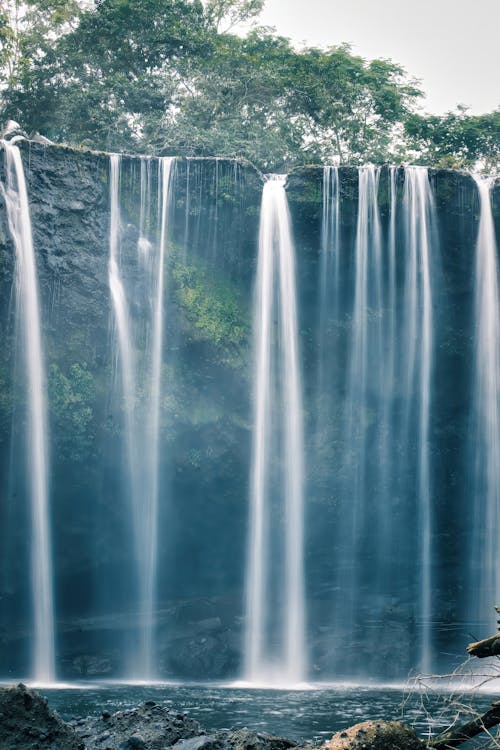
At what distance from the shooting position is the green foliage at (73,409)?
62.6 feet

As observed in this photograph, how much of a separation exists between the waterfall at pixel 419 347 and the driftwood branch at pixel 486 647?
15.6 meters

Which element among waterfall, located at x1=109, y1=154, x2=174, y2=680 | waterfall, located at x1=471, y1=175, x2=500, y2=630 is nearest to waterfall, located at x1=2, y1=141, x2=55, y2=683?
waterfall, located at x1=109, y1=154, x2=174, y2=680

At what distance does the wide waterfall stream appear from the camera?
63.1 ft

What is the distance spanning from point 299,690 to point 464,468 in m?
7.05

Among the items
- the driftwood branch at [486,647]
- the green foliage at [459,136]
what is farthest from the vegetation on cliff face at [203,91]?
the driftwood branch at [486,647]

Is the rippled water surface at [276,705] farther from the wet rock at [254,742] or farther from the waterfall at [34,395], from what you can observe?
the wet rock at [254,742]

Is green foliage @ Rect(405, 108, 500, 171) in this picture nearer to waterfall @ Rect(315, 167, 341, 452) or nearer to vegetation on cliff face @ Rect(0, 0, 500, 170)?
vegetation on cliff face @ Rect(0, 0, 500, 170)

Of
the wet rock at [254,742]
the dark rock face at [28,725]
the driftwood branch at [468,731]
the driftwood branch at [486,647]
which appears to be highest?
the driftwood branch at [486,647]

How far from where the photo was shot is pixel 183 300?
20547 mm

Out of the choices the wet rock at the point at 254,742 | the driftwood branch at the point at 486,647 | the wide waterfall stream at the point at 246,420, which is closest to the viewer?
the driftwood branch at the point at 486,647

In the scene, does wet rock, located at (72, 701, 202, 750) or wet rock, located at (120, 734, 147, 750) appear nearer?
wet rock, located at (120, 734, 147, 750)

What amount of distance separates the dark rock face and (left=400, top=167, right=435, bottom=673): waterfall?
1417cm

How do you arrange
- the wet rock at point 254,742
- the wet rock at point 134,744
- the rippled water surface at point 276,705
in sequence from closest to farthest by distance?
1. the wet rock at point 254,742
2. the wet rock at point 134,744
3. the rippled water surface at point 276,705

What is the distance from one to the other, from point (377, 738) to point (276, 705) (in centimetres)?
854
